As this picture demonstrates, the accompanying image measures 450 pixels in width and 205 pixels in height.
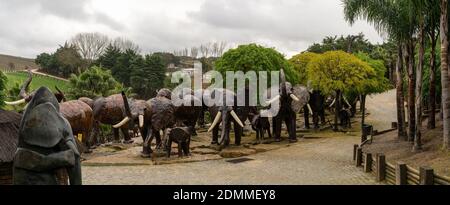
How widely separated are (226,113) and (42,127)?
14.3 meters

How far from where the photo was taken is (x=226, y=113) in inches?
779

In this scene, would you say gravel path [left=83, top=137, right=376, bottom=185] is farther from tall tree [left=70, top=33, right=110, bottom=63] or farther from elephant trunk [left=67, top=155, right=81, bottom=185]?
tall tree [left=70, top=33, right=110, bottom=63]

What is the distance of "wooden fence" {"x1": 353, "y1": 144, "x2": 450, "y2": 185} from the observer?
380 inches

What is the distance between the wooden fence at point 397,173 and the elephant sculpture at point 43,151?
7.61 meters

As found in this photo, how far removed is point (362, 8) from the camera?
1966cm

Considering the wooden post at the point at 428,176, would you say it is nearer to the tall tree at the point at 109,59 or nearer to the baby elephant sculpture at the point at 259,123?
the baby elephant sculpture at the point at 259,123

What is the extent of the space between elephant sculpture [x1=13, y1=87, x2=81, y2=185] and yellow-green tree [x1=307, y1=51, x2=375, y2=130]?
22.8 metres

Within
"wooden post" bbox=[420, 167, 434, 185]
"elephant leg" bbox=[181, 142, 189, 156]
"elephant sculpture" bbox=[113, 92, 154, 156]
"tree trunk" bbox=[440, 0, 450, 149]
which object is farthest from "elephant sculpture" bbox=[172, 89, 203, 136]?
"wooden post" bbox=[420, 167, 434, 185]

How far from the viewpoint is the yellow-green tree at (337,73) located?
26.9 metres
